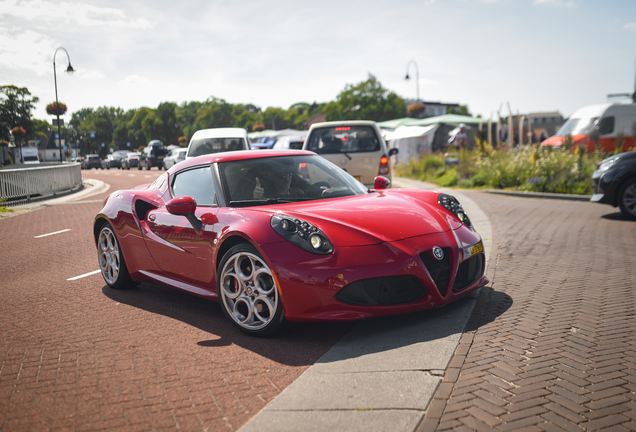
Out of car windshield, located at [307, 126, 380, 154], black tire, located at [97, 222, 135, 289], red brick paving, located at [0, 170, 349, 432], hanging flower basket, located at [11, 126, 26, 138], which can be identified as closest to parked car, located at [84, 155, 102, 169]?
hanging flower basket, located at [11, 126, 26, 138]

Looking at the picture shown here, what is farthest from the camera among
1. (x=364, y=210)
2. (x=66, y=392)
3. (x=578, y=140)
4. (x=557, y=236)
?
(x=578, y=140)

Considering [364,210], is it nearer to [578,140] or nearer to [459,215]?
[459,215]

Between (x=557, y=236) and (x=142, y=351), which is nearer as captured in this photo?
(x=142, y=351)

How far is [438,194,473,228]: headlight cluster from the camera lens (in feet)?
15.7

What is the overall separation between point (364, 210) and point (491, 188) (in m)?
13.4

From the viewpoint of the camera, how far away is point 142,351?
3.99 m

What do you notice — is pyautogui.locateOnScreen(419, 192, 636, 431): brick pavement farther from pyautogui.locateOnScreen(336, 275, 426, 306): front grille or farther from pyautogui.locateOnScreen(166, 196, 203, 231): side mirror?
pyautogui.locateOnScreen(166, 196, 203, 231): side mirror

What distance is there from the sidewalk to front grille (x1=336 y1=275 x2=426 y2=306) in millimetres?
255

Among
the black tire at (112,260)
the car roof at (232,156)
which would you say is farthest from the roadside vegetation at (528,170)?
the black tire at (112,260)

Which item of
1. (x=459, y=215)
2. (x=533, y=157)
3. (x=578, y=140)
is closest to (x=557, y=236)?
(x=459, y=215)

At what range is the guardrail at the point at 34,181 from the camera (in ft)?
57.3

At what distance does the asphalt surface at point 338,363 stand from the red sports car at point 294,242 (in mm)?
270

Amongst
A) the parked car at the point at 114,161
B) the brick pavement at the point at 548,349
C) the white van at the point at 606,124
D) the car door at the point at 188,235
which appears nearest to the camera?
the brick pavement at the point at 548,349

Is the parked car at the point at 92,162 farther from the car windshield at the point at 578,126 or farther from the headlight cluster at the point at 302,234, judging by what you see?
the headlight cluster at the point at 302,234
